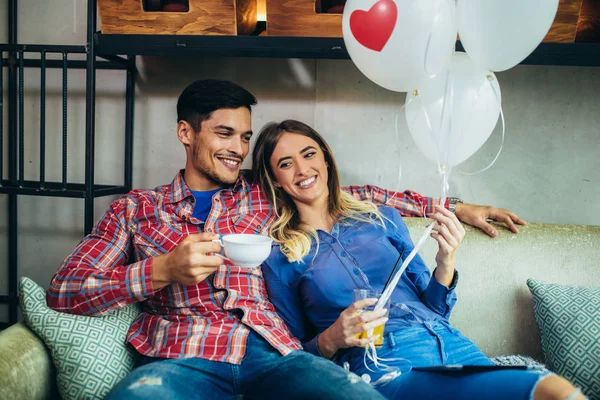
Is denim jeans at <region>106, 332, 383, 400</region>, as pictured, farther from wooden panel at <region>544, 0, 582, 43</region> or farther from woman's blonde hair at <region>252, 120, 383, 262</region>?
wooden panel at <region>544, 0, 582, 43</region>

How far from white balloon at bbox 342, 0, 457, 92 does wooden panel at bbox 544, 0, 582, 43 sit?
0.70 m

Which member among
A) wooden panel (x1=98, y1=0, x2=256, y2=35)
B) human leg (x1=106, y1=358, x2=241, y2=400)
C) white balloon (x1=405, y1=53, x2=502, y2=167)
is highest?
wooden panel (x1=98, y1=0, x2=256, y2=35)

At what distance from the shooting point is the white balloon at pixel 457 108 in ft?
4.44

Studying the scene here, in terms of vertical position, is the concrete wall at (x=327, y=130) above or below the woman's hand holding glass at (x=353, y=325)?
above

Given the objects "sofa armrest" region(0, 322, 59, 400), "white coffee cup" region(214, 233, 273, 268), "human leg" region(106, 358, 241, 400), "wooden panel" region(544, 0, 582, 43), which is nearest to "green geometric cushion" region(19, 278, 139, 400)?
"sofa armrest" region(0, 322, 59, 400)

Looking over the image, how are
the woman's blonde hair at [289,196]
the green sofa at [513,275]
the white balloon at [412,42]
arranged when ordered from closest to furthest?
1. the white balloon at [412,42]
2. the woman's blonde hair at [289,196]
3. the green sofa at [513,275]

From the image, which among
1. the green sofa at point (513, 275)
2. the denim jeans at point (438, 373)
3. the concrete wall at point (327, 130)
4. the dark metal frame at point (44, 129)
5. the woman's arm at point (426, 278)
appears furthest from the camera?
the concrete wall at point (327, 130)

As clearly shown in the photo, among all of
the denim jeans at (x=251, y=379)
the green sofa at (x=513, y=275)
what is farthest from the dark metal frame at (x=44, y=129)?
the green sofa at (x=513, y=275)

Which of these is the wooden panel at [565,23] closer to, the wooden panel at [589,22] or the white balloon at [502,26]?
the wooden panel at [589,22]

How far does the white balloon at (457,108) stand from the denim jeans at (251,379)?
65 centimetres

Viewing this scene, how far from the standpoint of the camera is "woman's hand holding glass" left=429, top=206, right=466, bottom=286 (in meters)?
1.38

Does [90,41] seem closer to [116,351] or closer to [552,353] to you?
[116,351]

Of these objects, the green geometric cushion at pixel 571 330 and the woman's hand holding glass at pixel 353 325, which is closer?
the woman's hand holding glass at pixel 353 325

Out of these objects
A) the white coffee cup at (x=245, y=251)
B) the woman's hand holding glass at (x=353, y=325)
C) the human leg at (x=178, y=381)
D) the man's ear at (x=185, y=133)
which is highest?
the man's ear at (x=185, y=133)
